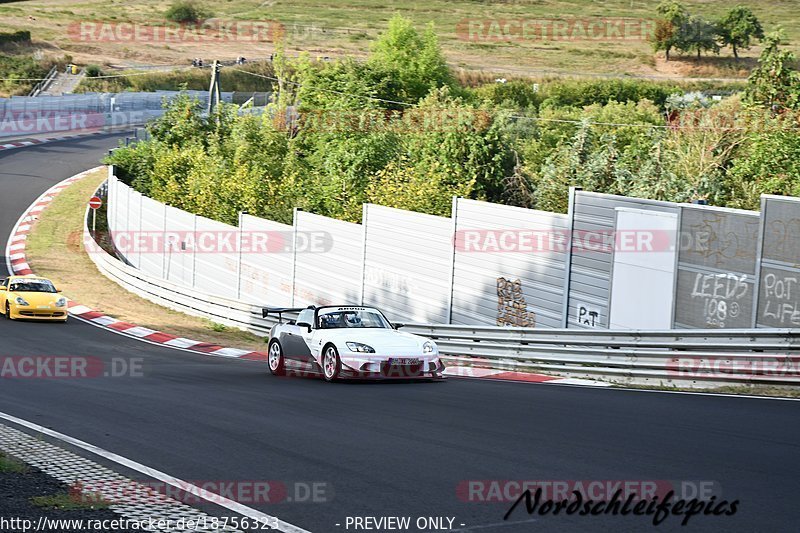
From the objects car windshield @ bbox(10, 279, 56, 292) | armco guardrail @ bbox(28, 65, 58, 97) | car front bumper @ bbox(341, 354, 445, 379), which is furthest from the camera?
armco guardrail @ bbox(28, 65, 58, 97)

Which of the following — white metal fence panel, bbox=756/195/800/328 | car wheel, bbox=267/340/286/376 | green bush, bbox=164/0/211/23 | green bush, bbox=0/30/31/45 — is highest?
green bush, bbox=164/0/211/23

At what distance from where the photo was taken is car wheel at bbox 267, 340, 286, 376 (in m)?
18.2

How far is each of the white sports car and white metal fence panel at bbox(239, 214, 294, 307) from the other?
33.4ft

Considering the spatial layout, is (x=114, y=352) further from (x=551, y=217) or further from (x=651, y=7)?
(x=651, y=7)

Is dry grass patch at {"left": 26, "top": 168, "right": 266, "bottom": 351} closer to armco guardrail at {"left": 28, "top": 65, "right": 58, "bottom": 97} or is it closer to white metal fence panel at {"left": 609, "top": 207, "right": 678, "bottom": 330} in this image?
white metal fence panel at {"left": 609, "top": 207, "right": 678, "bottom": 330}

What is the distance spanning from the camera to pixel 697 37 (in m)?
112

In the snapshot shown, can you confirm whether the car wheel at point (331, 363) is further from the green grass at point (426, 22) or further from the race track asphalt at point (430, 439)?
the green grass at point (426, 22)

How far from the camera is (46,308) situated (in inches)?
1091

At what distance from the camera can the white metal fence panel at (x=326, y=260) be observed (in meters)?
25.9

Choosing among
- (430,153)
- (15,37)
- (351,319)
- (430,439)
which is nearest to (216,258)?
(430,153)

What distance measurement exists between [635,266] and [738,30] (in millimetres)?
102802

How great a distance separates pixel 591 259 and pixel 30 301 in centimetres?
1642

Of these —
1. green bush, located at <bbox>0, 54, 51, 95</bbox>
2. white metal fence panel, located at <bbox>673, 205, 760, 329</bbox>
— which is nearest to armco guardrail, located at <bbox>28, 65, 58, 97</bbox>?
green bush, located at <bbox>0, 54, 51, 95</bbox>

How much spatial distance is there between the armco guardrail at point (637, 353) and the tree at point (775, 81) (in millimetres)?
19159
